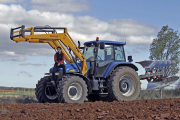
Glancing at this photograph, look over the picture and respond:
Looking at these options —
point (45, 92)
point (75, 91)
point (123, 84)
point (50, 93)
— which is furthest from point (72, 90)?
point (123, 84)

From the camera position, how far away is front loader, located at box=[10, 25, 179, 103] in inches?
373

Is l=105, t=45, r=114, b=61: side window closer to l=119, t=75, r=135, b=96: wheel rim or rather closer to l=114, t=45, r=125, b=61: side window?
l=114, t=45, r=125, b=61: side window

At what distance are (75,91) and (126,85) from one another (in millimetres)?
2729

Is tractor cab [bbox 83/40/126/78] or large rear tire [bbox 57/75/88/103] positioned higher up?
tractor cab [bbox 83/40/126/78]

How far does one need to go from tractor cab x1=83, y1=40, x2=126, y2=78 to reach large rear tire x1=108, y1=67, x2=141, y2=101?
1.91ft

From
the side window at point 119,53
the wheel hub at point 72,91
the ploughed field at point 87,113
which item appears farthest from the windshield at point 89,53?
the ploughed field at point 87,113

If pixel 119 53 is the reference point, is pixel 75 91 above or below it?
below

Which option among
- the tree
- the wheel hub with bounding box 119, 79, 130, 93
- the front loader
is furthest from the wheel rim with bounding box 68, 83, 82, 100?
the tree

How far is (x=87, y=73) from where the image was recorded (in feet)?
35.3

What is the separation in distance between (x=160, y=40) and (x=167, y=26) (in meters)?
1.52

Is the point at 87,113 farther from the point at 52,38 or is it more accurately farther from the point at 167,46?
the point at 167,46

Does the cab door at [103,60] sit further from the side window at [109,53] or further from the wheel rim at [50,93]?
the wheel rim at [50,93]

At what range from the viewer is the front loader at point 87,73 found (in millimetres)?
9477

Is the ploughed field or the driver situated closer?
the ploughed field
